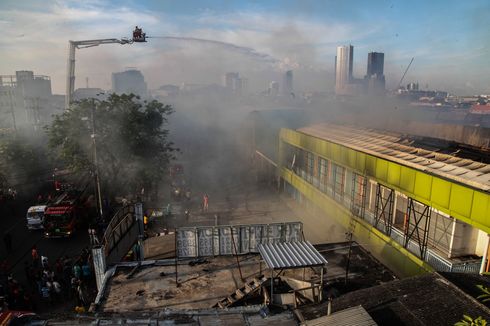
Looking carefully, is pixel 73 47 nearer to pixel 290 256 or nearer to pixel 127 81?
pixel 290 256

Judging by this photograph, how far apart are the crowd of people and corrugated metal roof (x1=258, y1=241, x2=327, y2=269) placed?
7.13 meters

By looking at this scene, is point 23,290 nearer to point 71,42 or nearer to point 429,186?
point 429,186

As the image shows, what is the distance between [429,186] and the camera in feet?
35.5

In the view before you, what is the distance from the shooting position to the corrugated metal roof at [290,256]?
8430 mm

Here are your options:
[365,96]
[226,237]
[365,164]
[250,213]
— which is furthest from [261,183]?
[365,96]

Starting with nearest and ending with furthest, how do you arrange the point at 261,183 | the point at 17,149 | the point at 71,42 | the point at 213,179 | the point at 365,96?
the point at 17,149
the point at 261,183
the point at 213,179
the point at 71,42
the point at 365,96

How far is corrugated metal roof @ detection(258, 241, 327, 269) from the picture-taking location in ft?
27.7

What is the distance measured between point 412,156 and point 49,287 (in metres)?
14.3

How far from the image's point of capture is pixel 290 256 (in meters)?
8.87

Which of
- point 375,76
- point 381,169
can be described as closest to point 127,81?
point 375,76

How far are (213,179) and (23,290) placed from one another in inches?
859

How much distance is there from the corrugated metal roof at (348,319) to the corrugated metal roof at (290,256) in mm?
2124

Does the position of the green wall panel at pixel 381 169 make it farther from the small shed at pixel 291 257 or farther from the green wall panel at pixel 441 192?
the small shed at pixel 291 257

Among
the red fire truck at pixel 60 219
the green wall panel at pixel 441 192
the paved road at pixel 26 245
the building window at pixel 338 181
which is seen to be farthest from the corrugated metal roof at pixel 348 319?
the red fire truck at pixel 60 219
